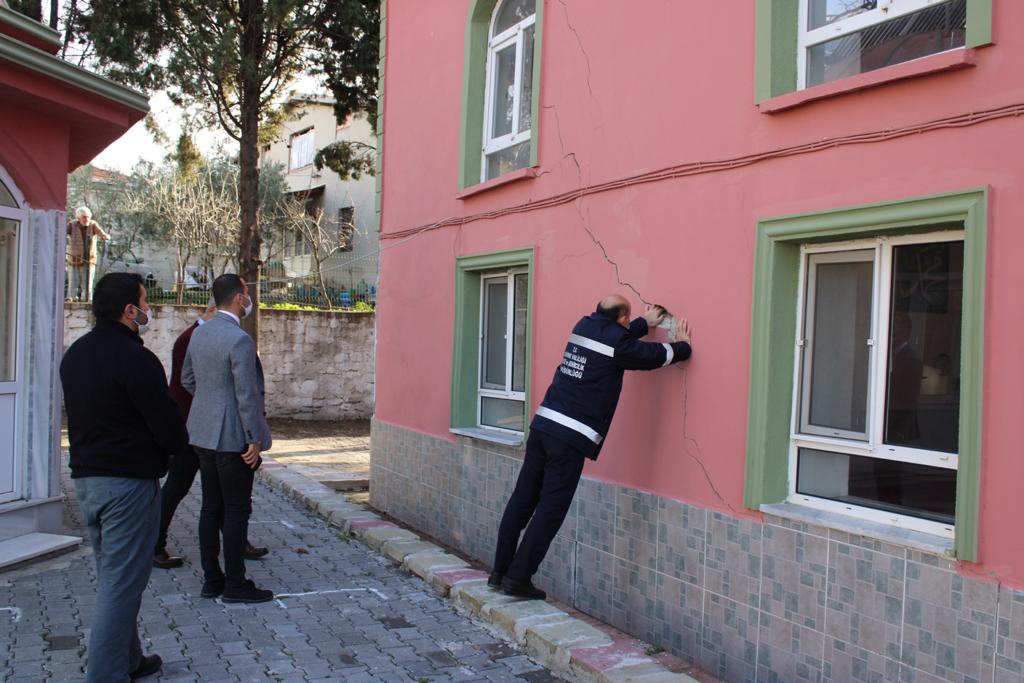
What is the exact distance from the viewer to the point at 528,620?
5160 millimetres

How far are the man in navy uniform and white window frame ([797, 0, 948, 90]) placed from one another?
1520 mm

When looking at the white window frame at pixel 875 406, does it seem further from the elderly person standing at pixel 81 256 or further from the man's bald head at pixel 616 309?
the elderly person standing at pixel 81 256

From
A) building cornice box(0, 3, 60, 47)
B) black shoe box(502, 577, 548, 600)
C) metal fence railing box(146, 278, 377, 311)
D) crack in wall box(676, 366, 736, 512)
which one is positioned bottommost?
black shoe box(502, 577, 548, 600)

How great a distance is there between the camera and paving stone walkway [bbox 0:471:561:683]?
463cm

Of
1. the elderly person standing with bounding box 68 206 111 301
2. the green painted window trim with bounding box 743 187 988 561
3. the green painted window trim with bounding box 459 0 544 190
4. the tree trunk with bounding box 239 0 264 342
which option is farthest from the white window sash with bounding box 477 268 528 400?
the elderly person standing with bounding box 68 206 111 301

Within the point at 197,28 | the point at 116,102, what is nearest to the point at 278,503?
the point at 116,102

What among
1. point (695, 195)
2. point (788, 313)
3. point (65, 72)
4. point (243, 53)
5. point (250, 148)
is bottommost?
point (788, 313)

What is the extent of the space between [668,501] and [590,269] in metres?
1.68

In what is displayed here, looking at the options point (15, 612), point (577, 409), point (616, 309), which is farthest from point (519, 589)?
point (15, 612)

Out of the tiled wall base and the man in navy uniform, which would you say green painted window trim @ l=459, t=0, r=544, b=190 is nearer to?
the tiled wall base

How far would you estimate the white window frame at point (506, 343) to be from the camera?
7.35m

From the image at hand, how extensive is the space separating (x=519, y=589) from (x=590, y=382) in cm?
140

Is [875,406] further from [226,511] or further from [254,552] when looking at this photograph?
[254,552]

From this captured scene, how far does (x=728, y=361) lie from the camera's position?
4.76m
